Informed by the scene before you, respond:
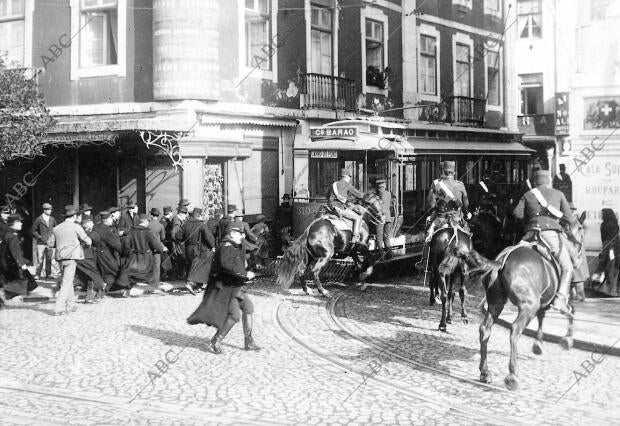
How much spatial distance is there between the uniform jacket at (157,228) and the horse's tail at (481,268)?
28.4 ft

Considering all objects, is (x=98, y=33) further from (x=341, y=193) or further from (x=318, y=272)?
(x=318, y=272)

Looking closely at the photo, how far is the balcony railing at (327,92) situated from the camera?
2134cm

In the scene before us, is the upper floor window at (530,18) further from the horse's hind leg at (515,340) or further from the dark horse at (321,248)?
the horse's hind leg at (515,340)

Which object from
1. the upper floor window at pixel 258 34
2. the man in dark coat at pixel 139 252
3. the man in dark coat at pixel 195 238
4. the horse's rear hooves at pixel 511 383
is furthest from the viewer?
the upper floor window at pixel 258 34

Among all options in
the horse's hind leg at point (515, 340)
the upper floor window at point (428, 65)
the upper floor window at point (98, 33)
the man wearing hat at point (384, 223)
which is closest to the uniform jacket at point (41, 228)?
the upper floor window at point (98, 33)

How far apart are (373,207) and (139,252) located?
4.77 m

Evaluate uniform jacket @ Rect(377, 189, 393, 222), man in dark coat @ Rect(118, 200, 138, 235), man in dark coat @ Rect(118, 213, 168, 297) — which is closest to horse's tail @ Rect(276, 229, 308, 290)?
uniform jacket @ Rect(377, 189, 393, 222)

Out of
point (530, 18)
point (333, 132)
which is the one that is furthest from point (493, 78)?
point (333, 132)

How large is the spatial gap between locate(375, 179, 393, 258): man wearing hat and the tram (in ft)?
1.37

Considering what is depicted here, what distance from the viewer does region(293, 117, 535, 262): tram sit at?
1716 centimetres

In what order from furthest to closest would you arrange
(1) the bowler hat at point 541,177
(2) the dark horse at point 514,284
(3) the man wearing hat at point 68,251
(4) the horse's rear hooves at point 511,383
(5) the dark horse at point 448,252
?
(3) the man wearing hat at point 68,251 < (5) the dark horse at point 448,252 < (1) the bowler hat at point 541,177 < (2) the dark horse at point 514,284 < (4) the horse's rear hooves at point 511,383

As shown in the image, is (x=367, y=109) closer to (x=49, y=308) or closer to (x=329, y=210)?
(x=329, y=210)

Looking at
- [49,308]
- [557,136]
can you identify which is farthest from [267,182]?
[557,136]

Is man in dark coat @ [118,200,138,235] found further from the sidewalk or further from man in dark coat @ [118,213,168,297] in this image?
the sidewalk
